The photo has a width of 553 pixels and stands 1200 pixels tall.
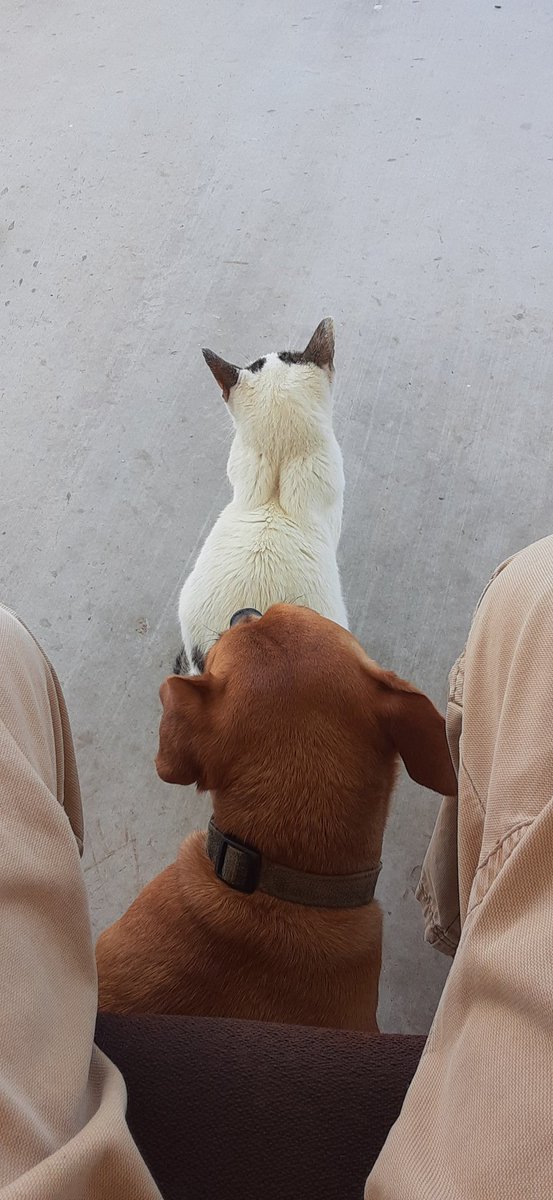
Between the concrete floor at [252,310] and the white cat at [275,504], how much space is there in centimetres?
34

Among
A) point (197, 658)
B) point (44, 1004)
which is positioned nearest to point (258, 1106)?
point (44, 1004)

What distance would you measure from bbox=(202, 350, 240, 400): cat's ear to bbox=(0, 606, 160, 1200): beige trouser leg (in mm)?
864

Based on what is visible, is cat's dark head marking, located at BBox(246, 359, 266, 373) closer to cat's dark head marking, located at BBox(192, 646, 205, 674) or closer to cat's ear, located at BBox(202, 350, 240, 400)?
cat's ear, located at BBox(202, 350, 240, 400)

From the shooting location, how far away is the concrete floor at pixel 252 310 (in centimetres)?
198

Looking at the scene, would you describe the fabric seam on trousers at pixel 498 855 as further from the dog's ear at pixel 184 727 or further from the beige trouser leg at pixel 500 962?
the dog's ear at pixel 184 727

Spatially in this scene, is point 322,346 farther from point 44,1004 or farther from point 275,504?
point 44,1004

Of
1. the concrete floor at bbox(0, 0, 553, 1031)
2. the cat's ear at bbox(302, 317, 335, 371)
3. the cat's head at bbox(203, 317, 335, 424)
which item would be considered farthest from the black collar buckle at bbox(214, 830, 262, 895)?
the cat's ear at bbox(302, 317, 335, 371)

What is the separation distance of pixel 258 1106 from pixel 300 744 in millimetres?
421

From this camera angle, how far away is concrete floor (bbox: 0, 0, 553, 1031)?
6.51ft

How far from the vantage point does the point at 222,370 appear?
5.74 feet

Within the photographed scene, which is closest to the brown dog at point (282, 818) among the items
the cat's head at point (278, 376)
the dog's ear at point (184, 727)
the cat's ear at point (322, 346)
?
the dog's ear at point (184, 727)

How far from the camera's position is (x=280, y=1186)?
86 cm

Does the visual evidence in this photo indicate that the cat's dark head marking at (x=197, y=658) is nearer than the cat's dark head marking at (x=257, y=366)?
Yes

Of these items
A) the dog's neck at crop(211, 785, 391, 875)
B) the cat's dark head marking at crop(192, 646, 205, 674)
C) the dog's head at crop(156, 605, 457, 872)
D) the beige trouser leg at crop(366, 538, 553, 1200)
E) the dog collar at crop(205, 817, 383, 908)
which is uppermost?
the beige trouser leg at crop(366, 538, 553, 1200)
